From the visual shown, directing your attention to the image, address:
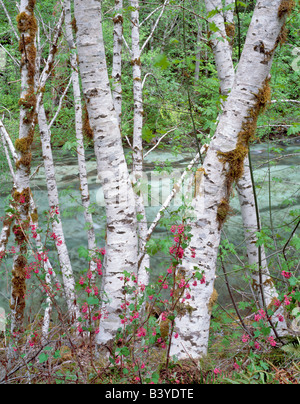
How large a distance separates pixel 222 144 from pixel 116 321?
6.04 feet

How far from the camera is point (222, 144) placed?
8.24ft

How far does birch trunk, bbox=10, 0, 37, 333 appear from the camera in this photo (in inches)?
146

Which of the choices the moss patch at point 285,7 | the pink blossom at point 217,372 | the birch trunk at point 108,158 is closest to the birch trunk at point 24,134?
the birch trunk at point 108,158

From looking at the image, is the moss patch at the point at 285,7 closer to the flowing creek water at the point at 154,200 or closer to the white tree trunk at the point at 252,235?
the white tree trunk at the point at 252,235

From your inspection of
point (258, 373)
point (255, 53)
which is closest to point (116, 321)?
point (258, 373)

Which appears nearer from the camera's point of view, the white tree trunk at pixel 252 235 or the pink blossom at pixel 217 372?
the pink blossom at pixel 217 372

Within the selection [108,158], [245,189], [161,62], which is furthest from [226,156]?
[245,189]

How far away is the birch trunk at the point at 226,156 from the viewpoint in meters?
2.40

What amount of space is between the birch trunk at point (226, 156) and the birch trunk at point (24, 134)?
6.29ft

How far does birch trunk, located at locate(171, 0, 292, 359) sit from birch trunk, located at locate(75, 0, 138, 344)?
697 millimetres

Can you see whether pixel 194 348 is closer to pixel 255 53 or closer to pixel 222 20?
pixel 255 53

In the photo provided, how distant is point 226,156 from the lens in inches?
98.7

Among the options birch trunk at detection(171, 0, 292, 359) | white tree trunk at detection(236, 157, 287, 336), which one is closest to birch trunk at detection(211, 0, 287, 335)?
white tree trunk at detection(236, 157, 287, 336)

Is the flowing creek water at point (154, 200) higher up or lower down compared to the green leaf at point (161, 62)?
lower down
